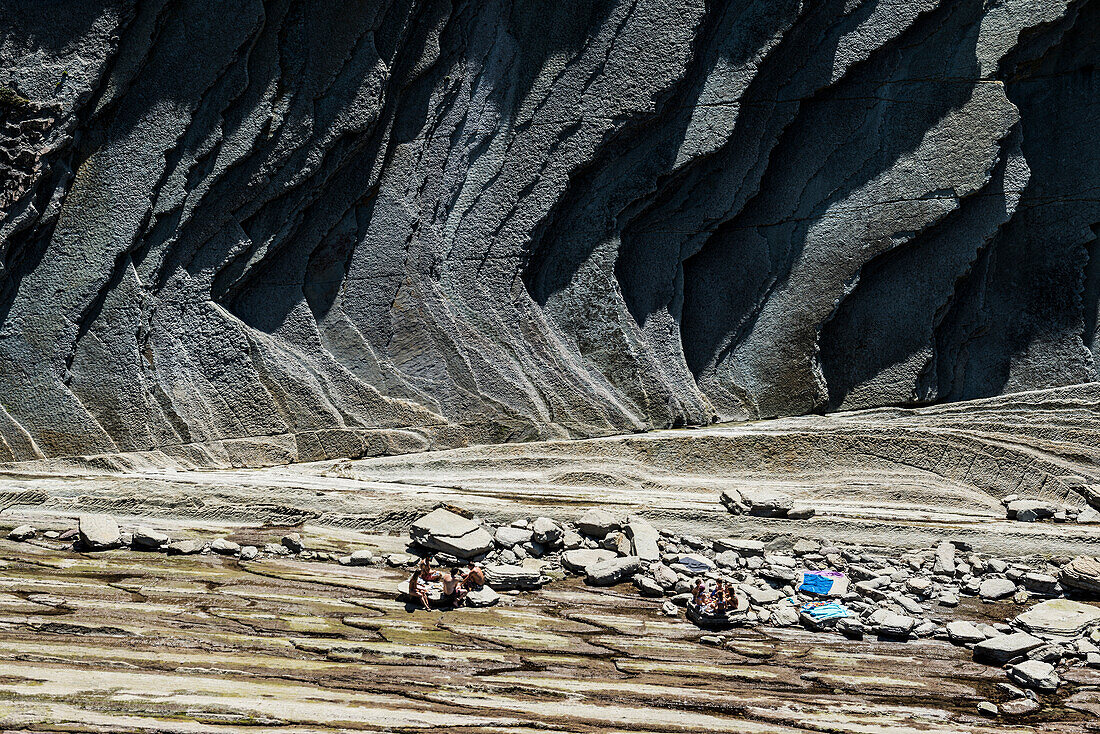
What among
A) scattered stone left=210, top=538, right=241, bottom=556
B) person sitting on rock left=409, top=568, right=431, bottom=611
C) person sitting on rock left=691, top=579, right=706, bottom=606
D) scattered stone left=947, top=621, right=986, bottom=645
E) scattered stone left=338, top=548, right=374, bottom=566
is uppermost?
scattered stone left=947, top=621, right=986, bottom=645

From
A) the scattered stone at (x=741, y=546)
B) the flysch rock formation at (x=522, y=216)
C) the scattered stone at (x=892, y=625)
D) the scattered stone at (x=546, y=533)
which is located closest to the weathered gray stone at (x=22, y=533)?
the flysch rock formation at (x=522, y=216)

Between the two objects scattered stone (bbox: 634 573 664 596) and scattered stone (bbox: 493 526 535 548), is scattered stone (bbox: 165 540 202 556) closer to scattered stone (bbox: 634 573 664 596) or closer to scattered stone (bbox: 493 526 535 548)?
scattered stone (bbox: 493 526 535 548)

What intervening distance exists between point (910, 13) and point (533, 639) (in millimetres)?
6179

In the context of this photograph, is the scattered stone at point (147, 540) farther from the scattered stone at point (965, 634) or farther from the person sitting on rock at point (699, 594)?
the scattered stone at point (965, 634)

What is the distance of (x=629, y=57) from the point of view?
8.34 meters

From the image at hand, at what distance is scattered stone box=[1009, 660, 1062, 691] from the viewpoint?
4.93m

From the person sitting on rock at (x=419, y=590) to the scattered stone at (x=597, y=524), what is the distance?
1.30 metres

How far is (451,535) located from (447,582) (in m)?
0.61

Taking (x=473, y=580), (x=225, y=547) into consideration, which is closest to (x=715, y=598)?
(x=473, y=580)

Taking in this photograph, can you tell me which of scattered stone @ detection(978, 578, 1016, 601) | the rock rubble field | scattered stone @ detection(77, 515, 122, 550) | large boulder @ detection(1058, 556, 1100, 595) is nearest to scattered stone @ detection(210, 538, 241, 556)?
the rock rubble field

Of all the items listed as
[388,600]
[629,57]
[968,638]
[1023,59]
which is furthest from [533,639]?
[1023,59]

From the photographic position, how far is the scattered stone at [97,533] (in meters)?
6.35

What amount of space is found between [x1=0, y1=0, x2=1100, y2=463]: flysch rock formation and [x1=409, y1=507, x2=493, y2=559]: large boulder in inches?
68.4

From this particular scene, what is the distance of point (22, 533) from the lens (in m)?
6.51
